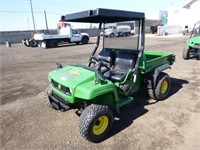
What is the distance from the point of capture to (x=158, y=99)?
177 inches

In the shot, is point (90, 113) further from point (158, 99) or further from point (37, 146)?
point (158, 99)

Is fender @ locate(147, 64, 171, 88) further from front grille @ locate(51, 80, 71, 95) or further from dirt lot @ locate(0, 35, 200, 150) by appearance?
front grille @ locate(51, 80, 71, 95)

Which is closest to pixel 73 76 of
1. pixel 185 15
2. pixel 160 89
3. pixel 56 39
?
pixel 160 89

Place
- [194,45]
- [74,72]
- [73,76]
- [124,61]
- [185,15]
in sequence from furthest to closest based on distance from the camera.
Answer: [185,15] → [194,45] → [124,61] → [74,72] → [73,76]

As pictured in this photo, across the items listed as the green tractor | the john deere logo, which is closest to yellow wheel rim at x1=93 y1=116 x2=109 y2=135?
the john deere logo

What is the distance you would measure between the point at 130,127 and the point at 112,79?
3.18 feet

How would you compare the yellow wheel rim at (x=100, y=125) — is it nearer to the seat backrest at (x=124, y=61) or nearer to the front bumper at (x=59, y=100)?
the front bumper at (x=59, y=100)

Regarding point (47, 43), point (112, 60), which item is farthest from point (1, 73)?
point (47, 43)

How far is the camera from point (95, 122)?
9.84 ft

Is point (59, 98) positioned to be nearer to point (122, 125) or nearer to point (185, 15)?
point (122, 125)

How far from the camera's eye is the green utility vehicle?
9.77ft

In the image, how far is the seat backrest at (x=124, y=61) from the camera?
397 cm

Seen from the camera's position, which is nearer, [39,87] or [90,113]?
[90,113]

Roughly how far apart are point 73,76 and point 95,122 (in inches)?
34.9
